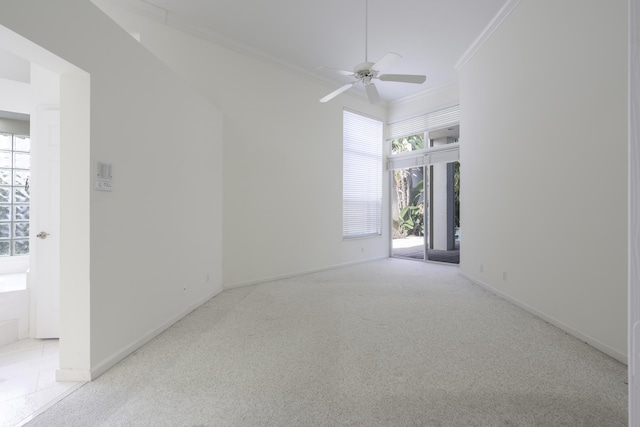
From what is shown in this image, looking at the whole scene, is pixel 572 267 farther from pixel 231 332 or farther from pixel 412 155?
pixel 412 155

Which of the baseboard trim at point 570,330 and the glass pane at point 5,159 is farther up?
the glass pane at point 5,159

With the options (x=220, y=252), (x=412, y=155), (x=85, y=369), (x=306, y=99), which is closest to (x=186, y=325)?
(x=85, y=369)

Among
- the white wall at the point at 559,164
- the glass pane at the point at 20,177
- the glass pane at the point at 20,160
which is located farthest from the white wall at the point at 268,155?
the glass pane at the point at 20,177

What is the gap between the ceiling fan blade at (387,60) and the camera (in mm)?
2906

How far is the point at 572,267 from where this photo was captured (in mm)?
2832

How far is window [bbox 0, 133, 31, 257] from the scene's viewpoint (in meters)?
4.55

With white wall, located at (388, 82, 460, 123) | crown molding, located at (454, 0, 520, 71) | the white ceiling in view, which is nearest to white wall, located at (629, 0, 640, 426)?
the white ceiling

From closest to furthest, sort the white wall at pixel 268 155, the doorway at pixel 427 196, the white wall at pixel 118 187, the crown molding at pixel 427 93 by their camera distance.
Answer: the white wall at pixel 118 187
the white wall at pixel 268 155
the crown molding at pixel 427 93
the doorway at pixel 427 196

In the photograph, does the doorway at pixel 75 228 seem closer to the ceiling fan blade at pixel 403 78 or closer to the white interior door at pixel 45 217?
the white interior door at pixel 45 217

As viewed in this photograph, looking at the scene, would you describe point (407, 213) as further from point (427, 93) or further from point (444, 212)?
point (427, 93)

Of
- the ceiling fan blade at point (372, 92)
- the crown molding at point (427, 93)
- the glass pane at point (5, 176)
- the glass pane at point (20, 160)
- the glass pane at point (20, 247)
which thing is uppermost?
the crown molding at point (427, 93)

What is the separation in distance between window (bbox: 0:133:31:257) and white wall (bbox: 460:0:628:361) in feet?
21.4

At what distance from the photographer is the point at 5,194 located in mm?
4598

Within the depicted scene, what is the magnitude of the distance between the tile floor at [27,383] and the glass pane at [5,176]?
2799 millimetres
